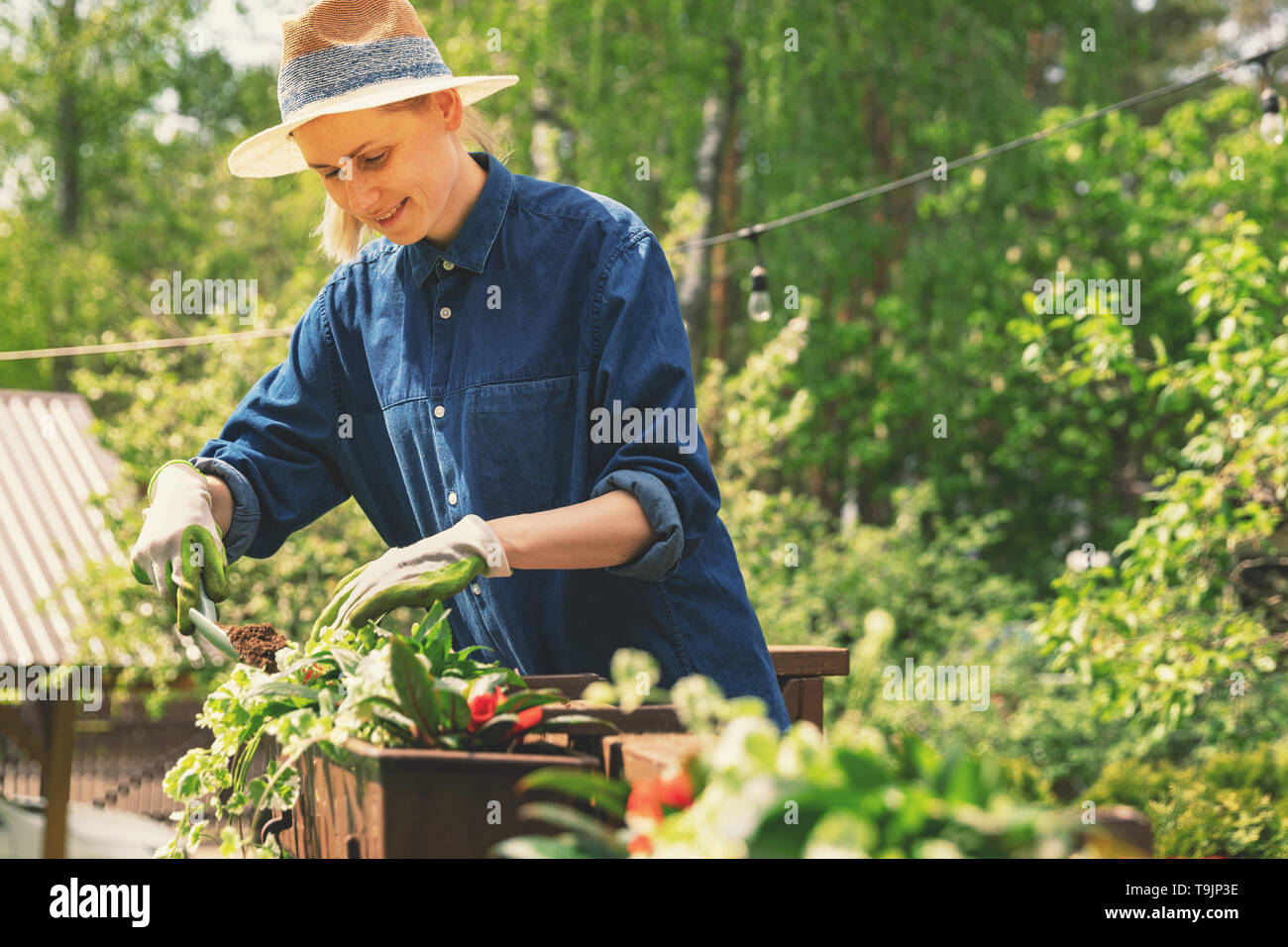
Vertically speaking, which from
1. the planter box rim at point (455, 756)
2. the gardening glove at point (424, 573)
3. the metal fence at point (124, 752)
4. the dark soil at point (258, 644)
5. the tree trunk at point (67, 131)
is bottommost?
the metal fence at point (124, 752)

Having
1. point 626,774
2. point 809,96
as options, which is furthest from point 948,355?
point 626,774

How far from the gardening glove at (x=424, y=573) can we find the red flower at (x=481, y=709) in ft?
0.82

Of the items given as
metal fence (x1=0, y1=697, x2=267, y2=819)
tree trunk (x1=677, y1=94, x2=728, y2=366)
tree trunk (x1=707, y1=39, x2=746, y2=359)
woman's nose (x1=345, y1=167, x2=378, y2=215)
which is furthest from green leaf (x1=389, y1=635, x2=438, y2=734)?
metal fence (x1=0, y1=697, x2=267, y2=819)

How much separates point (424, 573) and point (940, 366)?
10.5m

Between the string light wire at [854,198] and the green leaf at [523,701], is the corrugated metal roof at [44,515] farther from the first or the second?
the green leaf at [523,701]

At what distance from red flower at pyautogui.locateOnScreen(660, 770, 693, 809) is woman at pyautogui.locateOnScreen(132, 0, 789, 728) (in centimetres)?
66

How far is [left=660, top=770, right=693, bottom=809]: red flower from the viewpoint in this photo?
977 millimetres

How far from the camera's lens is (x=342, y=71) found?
6.08ft

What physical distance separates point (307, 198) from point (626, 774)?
40.5 ft

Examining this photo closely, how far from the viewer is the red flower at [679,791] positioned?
0.98 meters

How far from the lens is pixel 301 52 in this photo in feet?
6.22

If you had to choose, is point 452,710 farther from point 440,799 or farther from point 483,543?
point 483,543

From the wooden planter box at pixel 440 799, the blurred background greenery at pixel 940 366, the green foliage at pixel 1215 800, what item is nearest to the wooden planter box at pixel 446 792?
the wooden planter box at pixel 440 799
